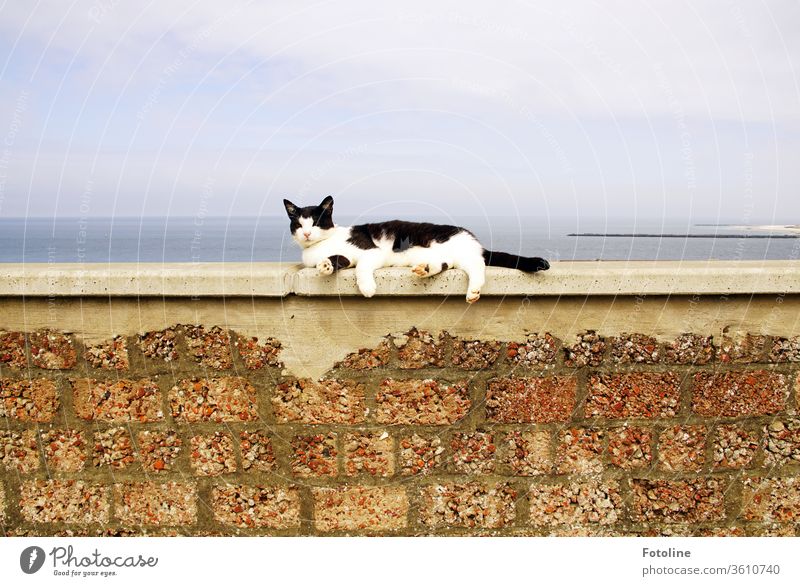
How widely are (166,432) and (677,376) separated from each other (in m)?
2.21

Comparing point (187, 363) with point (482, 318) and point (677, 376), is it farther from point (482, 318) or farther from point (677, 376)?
point (677, 376)

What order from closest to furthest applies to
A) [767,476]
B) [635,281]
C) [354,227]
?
[635,281] → [767,476] → [354,227]

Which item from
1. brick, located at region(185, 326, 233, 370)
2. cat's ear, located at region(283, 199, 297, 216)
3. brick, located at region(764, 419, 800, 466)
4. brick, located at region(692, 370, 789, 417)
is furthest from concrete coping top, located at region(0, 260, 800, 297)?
cat's ear, located at region(283, 199, 297, 216)

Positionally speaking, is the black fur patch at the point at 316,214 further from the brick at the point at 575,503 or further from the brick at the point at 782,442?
the brick at the point at 782,442

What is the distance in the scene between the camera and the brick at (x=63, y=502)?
8.38ft

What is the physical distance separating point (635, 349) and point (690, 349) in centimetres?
24

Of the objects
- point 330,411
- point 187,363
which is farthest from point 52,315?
point 330,411

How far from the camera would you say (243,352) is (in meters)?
2.46

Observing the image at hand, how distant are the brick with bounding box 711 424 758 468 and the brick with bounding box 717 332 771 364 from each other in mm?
302

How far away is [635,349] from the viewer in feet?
8.18

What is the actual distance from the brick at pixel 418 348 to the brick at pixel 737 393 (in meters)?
1.12

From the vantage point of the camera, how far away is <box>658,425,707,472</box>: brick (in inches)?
99.9

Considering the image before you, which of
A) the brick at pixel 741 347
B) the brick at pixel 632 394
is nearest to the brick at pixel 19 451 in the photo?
the brick at pixel 632 394

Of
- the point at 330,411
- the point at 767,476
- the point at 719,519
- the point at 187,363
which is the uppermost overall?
the point at 187,363
